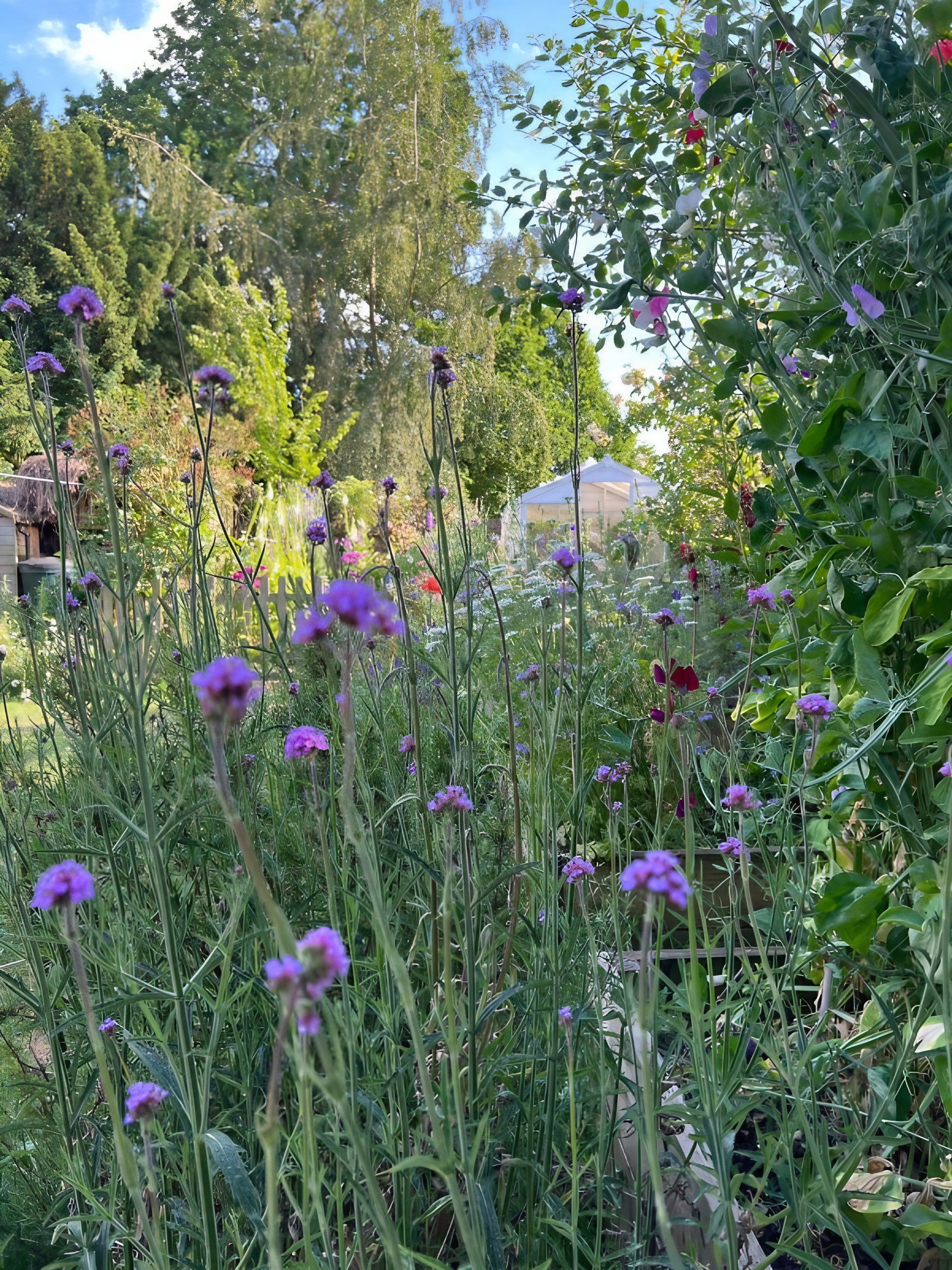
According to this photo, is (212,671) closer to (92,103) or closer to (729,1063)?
(729,1063)

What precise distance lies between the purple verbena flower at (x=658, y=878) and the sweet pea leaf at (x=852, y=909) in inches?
28.7

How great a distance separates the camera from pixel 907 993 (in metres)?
1.17

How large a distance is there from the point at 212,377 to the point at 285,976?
0.97 m

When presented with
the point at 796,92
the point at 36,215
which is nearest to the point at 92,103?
the point at 36,215

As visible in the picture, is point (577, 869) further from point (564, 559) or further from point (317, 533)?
point (317, 533)

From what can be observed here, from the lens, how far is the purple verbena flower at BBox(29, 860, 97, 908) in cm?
48

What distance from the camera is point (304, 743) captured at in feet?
2.54

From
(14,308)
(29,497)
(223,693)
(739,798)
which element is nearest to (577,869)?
→ (739,798)

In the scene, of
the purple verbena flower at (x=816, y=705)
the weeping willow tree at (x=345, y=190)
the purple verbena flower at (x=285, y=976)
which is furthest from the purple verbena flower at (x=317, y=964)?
the weeping willow tree at (x=345, y=190)

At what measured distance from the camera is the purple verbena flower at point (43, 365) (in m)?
1.11

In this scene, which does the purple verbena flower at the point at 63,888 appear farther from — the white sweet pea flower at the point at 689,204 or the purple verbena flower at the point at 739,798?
the white sweet pea flower at the point at 689,204

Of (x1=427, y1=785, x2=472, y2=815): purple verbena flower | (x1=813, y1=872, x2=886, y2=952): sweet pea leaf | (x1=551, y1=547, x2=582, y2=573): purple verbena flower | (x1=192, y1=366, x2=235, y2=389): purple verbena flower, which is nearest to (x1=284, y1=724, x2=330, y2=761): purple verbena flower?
(x1=427, y1=785, x2=472, y2=815): purple verbena flower

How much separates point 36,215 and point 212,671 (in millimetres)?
22469

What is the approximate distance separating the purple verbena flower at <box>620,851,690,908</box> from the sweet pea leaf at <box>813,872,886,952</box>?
728 mm
